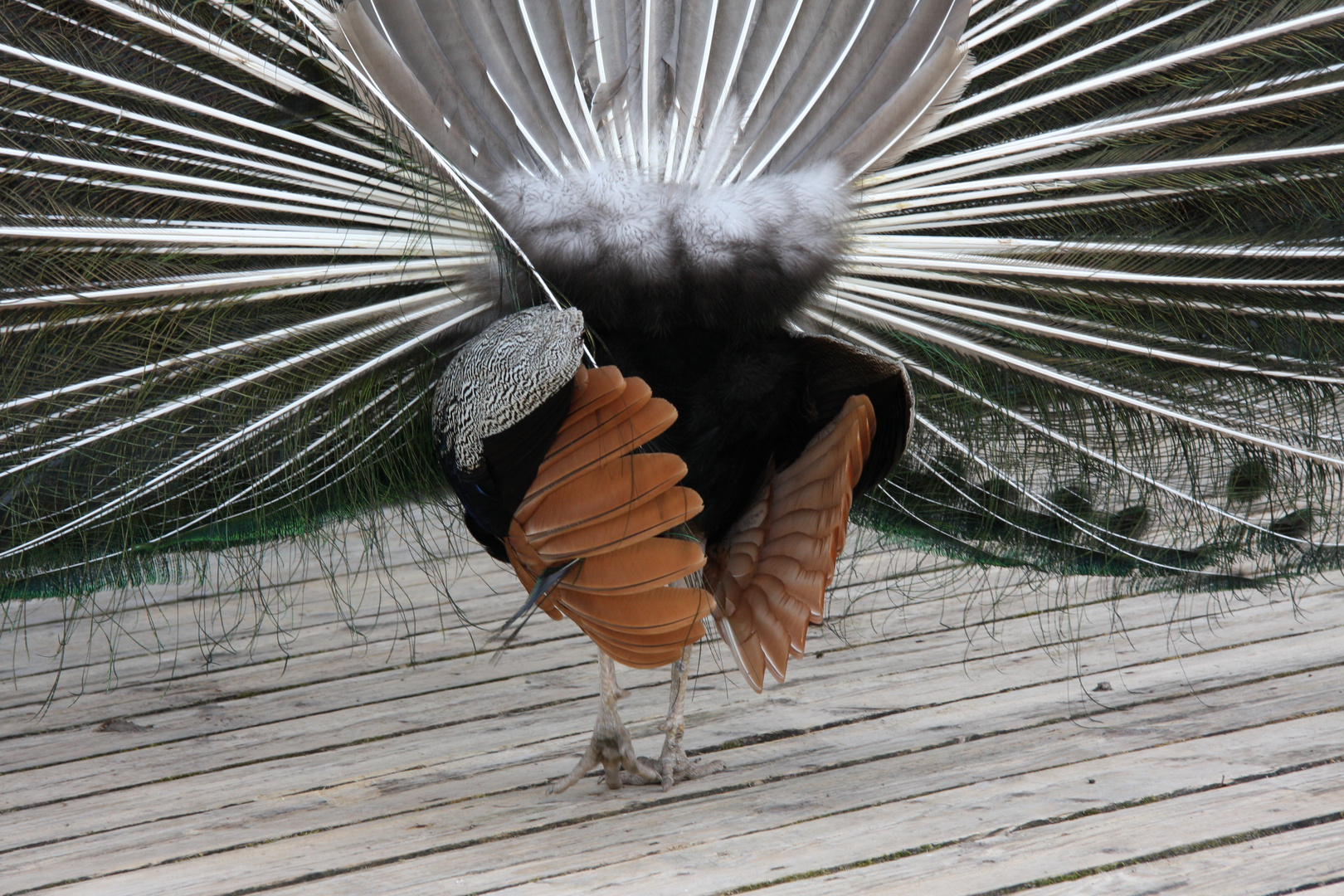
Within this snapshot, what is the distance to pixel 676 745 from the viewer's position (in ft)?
7.22

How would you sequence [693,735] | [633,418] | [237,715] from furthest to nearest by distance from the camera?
1. [237,715]
2. [693,735]
3. [633,418]

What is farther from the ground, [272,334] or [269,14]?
[269,14]

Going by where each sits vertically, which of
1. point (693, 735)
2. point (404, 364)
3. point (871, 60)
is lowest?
point (693, 735)

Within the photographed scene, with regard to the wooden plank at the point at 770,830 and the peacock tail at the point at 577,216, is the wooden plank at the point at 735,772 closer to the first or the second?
the wooden plank at the point at 770,830

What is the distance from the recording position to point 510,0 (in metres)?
1.94

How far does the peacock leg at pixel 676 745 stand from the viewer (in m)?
2.18

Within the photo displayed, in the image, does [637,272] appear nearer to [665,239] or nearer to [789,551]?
[665,239]

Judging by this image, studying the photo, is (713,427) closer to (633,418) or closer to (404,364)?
(633,418)

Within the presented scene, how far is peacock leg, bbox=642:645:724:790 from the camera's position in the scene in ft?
Answer: 7.15

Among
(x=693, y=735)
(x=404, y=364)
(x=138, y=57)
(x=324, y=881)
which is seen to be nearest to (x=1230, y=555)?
(x=693, y=735)

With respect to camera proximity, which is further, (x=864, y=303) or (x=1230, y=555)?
(x=1230, y=555)

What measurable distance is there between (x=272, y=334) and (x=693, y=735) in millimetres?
1144

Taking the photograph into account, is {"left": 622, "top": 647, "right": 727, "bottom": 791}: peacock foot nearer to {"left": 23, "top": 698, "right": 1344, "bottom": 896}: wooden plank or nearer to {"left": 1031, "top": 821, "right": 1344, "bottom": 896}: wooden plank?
{"left": 23, "top": 698, "right": 1344, "bottom": 896}: wooden plank

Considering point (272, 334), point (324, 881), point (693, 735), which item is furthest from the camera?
point (693, 735)
